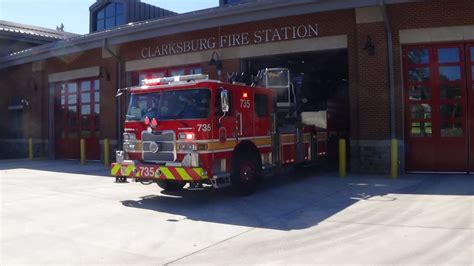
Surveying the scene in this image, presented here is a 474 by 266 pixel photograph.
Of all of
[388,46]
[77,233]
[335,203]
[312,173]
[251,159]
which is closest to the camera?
[77,233]

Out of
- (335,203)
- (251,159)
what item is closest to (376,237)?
(335,203)

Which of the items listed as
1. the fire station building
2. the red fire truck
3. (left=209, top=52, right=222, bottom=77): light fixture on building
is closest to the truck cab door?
the red fire truck

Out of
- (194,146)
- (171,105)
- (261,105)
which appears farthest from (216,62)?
(194,146)

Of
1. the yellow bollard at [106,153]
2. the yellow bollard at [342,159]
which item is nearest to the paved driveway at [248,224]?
the yellow bollard at [342,159]

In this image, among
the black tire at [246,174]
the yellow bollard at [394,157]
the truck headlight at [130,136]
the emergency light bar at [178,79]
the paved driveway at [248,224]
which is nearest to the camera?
the paved driveway at [248,224]

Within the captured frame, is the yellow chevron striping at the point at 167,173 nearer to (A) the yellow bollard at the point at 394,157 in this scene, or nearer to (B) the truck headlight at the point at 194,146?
(B) the truck headlight at the point at 194,146

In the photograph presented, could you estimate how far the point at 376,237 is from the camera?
6.21 meters

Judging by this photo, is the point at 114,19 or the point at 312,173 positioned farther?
the point at 114,19

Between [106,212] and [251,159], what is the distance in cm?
322

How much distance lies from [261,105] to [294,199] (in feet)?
7.61

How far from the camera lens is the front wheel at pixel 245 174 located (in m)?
9.30

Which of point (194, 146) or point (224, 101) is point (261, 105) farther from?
point (194, 146)

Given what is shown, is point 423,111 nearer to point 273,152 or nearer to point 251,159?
point 273,152

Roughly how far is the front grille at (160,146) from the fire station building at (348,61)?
4.25 metres
